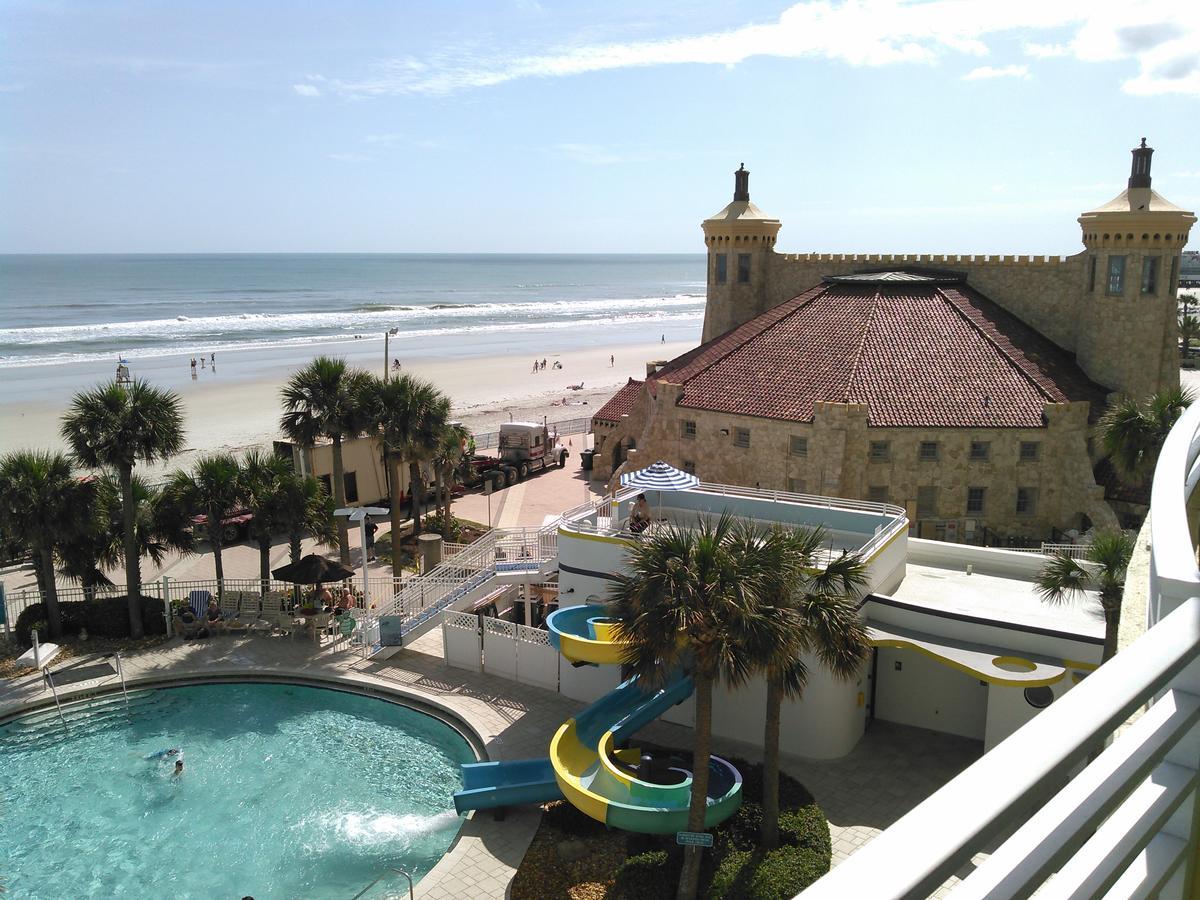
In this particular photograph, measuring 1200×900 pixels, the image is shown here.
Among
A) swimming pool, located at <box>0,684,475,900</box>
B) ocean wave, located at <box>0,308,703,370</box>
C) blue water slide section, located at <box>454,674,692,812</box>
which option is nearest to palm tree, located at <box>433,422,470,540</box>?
swimming pool, located at <box>0,684,475,900</box>

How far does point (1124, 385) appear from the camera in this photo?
33281mm

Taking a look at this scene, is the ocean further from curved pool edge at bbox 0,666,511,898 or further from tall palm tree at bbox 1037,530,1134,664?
tall palm tree at bbox 1037,530,1134,664

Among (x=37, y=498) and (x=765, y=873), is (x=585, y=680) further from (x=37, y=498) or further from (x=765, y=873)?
(x=37, y=498)

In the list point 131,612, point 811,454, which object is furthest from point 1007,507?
point 131,612

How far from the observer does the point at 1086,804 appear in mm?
2242

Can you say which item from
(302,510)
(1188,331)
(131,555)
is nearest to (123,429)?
(131,555)

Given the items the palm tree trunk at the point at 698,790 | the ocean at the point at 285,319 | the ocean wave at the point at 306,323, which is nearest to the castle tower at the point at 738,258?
the palm tree trunk at the point at 698,790

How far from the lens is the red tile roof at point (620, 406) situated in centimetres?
4561

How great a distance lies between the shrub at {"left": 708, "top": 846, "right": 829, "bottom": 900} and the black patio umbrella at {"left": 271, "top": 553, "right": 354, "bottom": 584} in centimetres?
1498

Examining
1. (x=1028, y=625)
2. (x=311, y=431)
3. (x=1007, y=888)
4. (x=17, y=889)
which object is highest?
(x=1007, y=888)

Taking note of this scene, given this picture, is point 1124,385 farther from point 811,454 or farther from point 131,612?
point 131,612

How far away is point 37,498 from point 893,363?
26103mm

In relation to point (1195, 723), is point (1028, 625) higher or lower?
lower

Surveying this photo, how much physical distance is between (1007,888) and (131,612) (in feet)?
94.1
